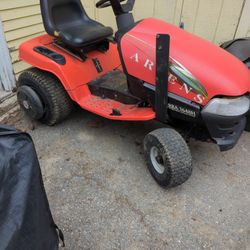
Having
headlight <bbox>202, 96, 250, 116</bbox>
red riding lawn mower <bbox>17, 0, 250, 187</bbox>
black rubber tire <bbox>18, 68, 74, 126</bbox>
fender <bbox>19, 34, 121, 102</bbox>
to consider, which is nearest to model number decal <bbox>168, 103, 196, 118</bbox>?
red riding lawn mower <bbox>17, 0, 250, 187</bbox>

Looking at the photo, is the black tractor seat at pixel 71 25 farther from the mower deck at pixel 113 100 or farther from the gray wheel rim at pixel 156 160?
the gray wheel rim at pixel 156 160

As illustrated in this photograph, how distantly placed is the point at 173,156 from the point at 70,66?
1.06 metres

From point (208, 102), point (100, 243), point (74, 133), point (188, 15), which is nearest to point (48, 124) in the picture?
point (74, 133)

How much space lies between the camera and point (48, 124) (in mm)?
2359

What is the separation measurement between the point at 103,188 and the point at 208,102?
86cm

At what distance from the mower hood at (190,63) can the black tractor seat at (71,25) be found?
415 millimetres

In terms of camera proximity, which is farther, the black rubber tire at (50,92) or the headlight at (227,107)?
the black rubber tire at (50,92)

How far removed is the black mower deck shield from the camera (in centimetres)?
155

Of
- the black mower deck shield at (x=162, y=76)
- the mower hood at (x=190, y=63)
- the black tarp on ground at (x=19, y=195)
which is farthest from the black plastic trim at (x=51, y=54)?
the black tarp on ground at (x=19, y=195)

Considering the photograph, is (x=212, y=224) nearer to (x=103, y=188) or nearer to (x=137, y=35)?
(x=103, y=188)

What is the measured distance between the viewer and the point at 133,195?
70.5 inches

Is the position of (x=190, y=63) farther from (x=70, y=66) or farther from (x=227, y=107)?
(x=70, y=66)

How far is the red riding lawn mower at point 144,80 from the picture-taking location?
1.56 meters

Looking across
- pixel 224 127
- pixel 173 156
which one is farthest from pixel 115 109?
pixel 224 127
